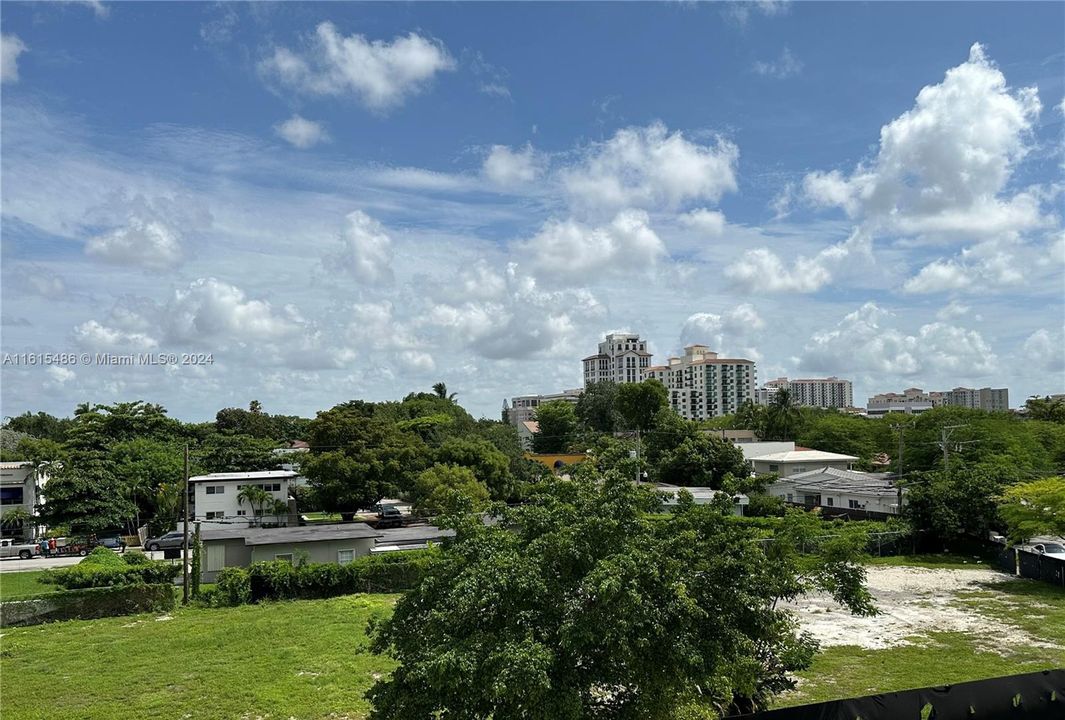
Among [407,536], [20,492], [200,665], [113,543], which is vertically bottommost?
[113,543]

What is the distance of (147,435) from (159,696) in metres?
45.2

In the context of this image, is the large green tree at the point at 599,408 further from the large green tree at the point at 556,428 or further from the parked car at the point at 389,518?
the parked car at the point at 389,518

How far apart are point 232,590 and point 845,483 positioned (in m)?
36.8

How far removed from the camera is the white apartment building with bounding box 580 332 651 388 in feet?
533

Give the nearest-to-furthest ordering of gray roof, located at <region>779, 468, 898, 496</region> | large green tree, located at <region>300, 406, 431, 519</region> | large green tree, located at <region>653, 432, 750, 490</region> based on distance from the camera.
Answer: gray roof, located at <region>779, 468, 898, 496</region> < large green tree, located at <region>300, 406, 431, 519</region> < large green tree, located at <region>653, 432, 750, 490</region>

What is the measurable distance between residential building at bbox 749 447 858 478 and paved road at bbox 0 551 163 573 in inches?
1755

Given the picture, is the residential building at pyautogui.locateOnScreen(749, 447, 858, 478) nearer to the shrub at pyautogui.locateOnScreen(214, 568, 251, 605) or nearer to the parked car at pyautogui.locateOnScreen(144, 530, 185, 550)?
the parked car at pyautogui.locateOnScreen(144, 530, 185, 550)

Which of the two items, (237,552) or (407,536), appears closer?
(237,552)

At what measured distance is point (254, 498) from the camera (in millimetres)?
43656

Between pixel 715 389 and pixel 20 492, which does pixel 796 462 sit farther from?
pixel 715 389

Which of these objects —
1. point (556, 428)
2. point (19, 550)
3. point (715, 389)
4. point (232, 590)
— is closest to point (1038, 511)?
point (232, 590)

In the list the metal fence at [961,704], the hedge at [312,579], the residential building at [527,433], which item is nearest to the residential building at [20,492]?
the hedge at [312,579]

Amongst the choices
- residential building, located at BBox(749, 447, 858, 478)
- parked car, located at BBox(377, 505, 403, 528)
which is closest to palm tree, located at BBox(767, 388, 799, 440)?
residential building, located at BBox(749, 447, 858, 478)

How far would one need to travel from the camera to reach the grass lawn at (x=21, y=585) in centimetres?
2625
